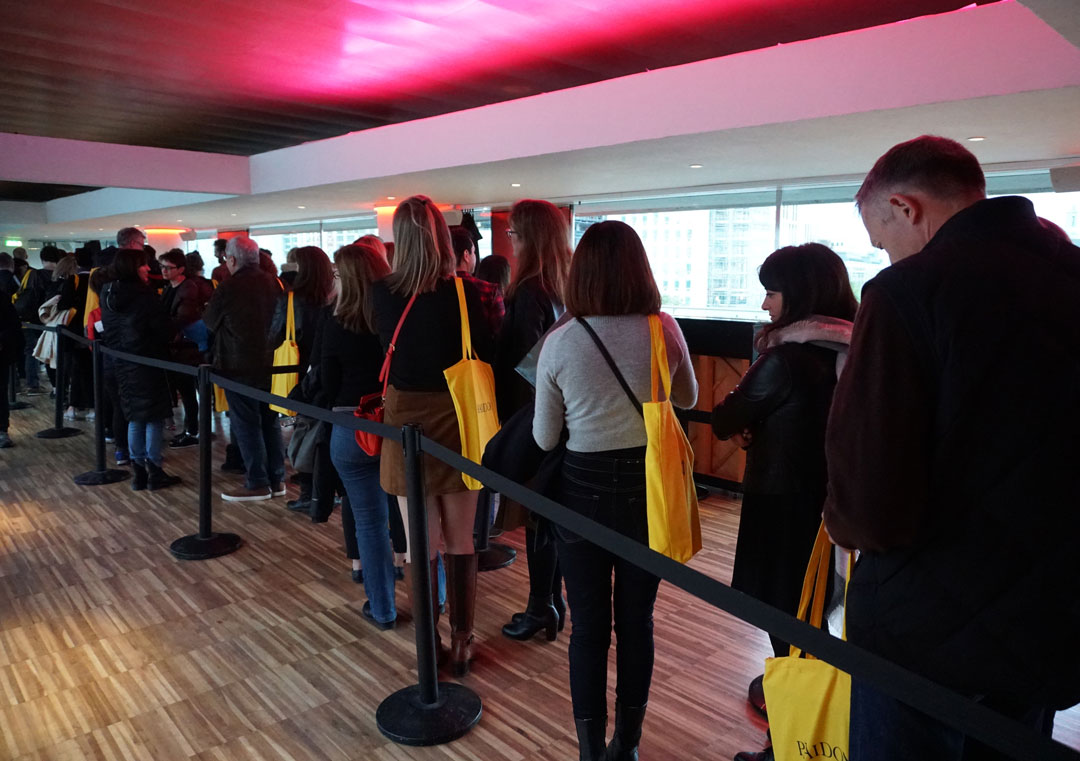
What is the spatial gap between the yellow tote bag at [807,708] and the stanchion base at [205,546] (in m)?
3.53

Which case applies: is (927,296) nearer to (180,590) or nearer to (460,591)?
(460,591)

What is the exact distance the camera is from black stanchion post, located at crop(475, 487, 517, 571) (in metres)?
2.87

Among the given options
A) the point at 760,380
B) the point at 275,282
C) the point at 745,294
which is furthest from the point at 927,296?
the point at 745,294

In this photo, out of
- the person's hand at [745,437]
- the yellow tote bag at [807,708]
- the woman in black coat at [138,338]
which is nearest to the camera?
the yellow tote bag at [807,708]

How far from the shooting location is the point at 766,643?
325 cm

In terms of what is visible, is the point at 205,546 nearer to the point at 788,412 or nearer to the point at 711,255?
the point at 788,412

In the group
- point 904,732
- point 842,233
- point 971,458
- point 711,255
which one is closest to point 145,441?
point 904,732

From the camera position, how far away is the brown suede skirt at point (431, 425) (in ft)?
9.19

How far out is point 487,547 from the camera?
3098 millimetres

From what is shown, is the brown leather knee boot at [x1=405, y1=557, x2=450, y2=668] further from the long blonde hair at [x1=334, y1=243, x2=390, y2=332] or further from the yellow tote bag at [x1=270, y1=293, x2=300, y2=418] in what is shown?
the yellow tote bag at [x1=270, y1=293, x2=300, y2=418]

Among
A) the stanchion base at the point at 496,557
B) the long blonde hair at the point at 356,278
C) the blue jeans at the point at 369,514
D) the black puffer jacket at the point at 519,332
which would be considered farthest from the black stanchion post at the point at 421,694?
the stanchion base at the point at 496,557

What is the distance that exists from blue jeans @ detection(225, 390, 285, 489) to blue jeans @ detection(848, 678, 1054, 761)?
A: 15.0 ft

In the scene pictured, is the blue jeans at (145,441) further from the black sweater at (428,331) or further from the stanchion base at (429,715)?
the stanchion base at (429,715)

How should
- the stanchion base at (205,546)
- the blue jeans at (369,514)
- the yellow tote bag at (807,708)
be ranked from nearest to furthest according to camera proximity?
the yellow tote bag at (807,708)
the blue jeans at (369,514)
the stanchion base at (205,546)
